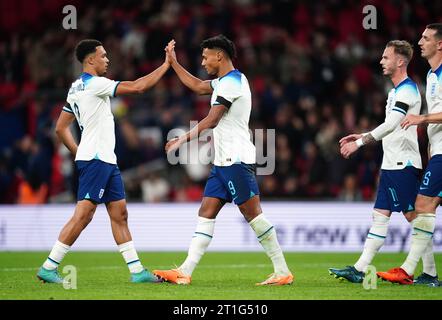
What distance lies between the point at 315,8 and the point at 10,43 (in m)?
7.21

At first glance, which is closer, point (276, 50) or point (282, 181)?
point (282, 181)

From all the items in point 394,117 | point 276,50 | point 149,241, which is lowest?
point 149,241

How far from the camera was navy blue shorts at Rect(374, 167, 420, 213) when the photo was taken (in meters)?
10.0

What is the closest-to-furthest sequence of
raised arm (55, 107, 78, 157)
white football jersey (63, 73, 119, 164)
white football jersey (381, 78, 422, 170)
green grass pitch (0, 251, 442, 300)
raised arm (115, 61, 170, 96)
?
green grass pitch (0, 251, 442, 300) < raised arm (115, 61, 170, 96) < white football jersey (63, 73, 119, 164) < white football jersey (381, 78, 422, 170) < raised arm (55, 107, 78, 157)

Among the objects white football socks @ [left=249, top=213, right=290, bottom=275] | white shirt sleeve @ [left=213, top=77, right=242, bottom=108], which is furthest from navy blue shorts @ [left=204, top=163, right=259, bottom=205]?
white shirt sleeve @ [left=213, top=77, right=242, bottom=108]

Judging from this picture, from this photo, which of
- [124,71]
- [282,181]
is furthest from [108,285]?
[124,71]

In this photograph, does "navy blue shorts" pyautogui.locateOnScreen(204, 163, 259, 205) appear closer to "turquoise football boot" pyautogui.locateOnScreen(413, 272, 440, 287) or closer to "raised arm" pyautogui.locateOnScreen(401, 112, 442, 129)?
"raised arm" pyautogui.locateOnScreen(401, 112, 442, 129)

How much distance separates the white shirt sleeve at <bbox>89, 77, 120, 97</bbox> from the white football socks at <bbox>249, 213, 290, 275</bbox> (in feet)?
6.80

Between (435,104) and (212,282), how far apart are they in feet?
10.4

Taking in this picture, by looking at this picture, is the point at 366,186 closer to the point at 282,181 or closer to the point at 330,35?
the point at 282,181

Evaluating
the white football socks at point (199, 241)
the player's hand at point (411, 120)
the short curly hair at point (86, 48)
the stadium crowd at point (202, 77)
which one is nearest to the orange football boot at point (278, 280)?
the white football socks at point (199, 241)

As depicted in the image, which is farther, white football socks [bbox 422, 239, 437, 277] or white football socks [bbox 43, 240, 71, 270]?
white football socks [bbox 422, 239, 437, 277]

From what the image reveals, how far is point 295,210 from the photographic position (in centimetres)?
1641

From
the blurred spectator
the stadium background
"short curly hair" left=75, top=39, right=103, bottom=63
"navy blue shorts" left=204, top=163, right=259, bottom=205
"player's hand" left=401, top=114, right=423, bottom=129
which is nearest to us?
"player's hand" left=401, top=114, right=423, bottom=129
